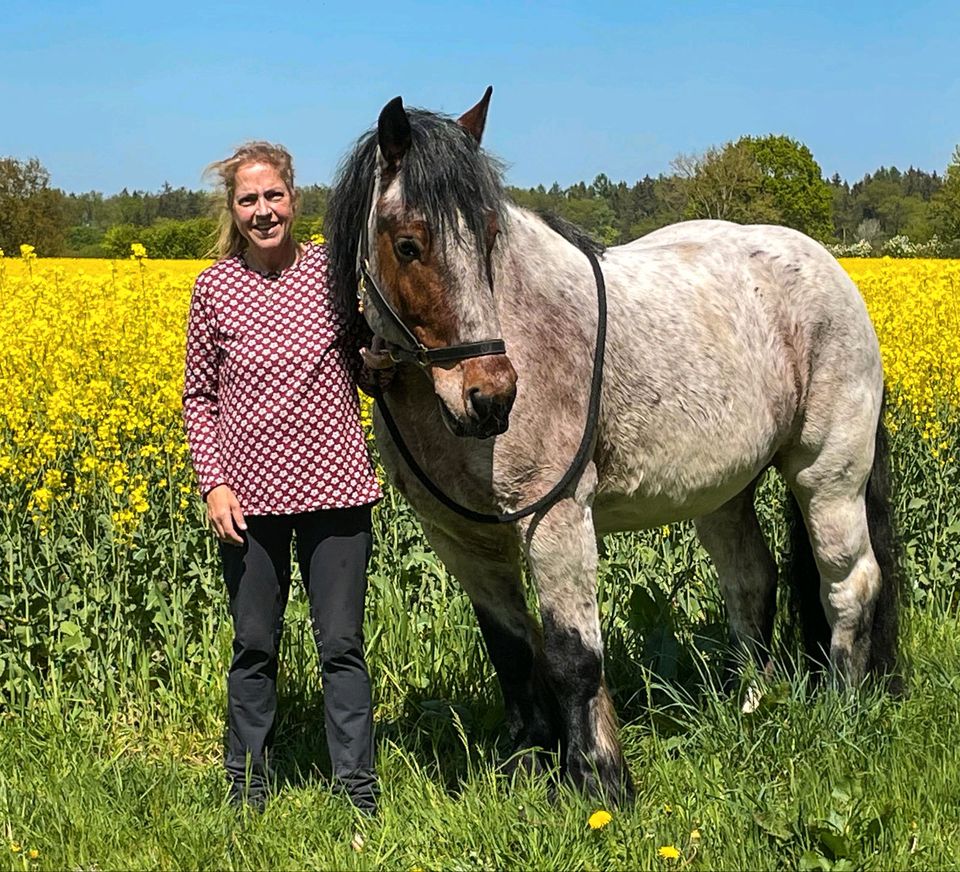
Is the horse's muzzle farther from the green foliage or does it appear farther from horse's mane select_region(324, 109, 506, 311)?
the green foliage

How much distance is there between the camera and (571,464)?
3561 mm

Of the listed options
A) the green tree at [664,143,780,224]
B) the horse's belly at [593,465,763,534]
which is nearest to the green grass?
the horse's belly at [593,465,763,534]

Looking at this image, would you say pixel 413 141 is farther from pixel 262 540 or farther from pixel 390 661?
pixel 390 661

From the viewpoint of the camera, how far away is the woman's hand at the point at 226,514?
3613 mm

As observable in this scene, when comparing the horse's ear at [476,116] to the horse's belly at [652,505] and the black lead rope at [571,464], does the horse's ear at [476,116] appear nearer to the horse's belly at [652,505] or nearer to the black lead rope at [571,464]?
the black lead rope at [571,464]

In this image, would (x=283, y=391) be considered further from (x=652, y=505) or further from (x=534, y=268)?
(x=652, y=505)

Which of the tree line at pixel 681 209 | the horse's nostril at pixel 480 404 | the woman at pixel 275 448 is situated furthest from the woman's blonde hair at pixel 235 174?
the tree line at pixel 681 209

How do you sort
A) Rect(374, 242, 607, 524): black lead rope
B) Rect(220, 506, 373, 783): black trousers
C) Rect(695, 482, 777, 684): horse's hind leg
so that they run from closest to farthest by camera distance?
1. Rect(374, 242, 607, 524): black lead rope
2. Rect(220, 506, 373, 783): black trousers
3. Rect(695, 482, 777, 684): horse's hind leg

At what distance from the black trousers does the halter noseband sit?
718mm

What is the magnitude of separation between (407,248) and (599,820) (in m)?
1.75

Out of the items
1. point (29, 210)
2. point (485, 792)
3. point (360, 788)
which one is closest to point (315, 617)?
point (360, 788)

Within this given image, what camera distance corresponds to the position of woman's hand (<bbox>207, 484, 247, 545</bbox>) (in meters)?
3.61

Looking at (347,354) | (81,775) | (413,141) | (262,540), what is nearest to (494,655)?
(262,540)

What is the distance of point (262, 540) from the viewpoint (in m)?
3.78
